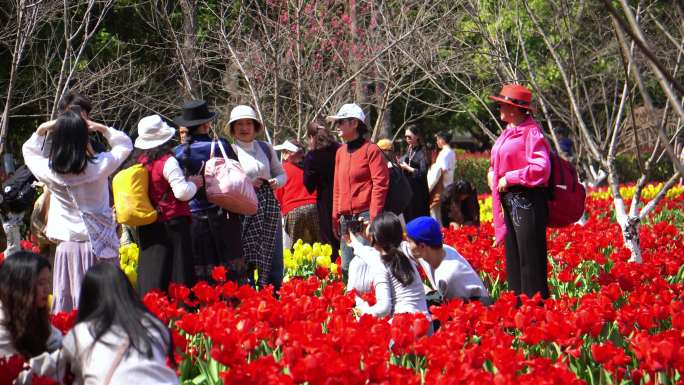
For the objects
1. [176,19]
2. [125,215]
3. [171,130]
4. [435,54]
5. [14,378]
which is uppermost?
[176,19]

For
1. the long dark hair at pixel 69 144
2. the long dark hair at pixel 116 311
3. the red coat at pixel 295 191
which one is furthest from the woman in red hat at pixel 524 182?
the long dark hair at pixel 116 311

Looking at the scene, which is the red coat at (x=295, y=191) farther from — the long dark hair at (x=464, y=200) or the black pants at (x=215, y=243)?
the long dark hair at (x=464, y=200)

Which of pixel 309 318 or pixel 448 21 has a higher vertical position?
pixel 448 21

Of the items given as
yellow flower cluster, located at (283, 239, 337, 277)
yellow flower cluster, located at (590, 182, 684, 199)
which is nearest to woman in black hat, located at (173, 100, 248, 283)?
yellow flower cluster, located at (283, 239, 337, 277)

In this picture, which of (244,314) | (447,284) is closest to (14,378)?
(244,314)

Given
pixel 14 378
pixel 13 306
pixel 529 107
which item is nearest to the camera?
pixel 14 378

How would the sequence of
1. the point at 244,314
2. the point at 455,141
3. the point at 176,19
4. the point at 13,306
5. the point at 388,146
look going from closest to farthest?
1. the point at 13,306
2. the point at 244,314
3. the point at 388,146
4. the point at 176,19
5. the point at 455,141

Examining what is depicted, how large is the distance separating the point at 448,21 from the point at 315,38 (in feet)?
5.51

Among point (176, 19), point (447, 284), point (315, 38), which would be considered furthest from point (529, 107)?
point (176, 19)

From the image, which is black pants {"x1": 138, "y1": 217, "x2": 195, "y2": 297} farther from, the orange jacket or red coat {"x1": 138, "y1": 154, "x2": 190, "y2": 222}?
the orange jacket

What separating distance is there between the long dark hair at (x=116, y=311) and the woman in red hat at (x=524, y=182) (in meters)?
3.19

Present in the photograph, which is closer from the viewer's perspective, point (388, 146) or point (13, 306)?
point (13, 306)

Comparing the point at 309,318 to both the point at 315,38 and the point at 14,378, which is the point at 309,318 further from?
the point at 315,38

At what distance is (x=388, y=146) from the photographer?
34.0 ft
